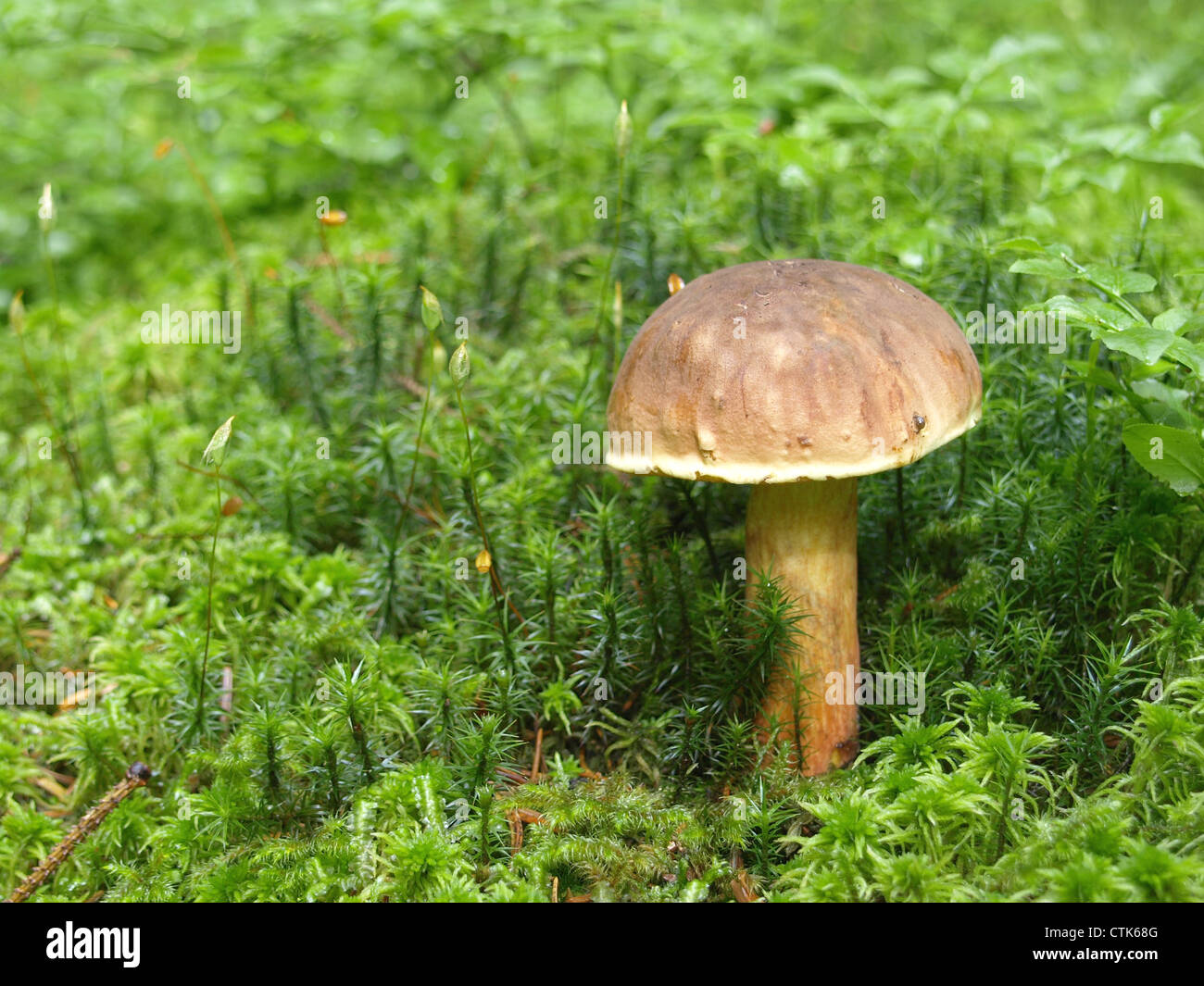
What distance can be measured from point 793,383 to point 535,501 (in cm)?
128

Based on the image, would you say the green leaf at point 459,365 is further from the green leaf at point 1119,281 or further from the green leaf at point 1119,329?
the green leaf at point 1119,281

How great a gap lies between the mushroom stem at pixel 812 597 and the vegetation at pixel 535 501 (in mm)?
88

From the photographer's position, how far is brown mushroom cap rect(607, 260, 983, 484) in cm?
205

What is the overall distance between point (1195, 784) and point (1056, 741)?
0.32 metres

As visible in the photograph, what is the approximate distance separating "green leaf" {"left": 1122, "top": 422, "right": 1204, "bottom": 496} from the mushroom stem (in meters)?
0.73

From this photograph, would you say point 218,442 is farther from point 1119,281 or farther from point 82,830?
point 1119,281

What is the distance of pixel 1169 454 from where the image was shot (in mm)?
2377

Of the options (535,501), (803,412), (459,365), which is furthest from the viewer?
(535,501)

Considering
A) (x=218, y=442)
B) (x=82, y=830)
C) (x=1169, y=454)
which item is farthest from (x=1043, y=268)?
(x=82, y=830)

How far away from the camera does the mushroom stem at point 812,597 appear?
2.46 m

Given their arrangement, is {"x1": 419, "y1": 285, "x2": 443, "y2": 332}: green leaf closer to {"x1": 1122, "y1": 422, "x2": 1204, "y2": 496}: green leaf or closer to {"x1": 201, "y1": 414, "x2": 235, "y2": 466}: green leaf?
{"x1": 201, "y1": 414, "x2": 235, "y2": 466}: green leaf
